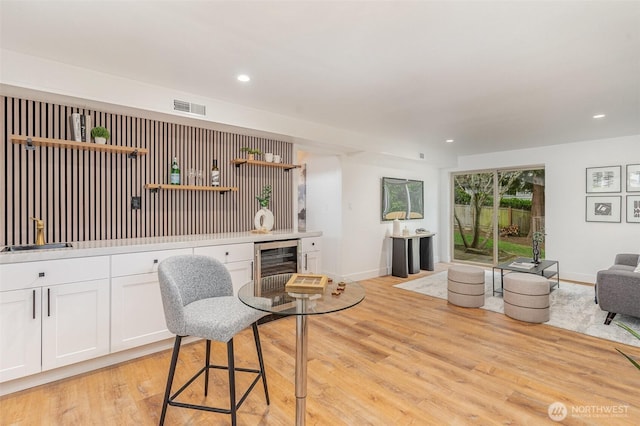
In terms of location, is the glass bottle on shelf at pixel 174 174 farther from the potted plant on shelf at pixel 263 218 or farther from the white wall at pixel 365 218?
the white wall at pixel 365 218

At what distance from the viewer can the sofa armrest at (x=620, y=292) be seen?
10.7ft

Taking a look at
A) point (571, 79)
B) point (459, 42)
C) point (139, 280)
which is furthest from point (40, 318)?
point (571, 79)

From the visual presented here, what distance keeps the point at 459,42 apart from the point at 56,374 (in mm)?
3931

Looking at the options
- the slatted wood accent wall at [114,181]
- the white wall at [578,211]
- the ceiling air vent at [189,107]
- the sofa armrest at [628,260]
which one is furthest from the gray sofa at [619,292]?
the ceiling air vent at [189,107]

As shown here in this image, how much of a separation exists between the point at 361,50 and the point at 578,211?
218 inches

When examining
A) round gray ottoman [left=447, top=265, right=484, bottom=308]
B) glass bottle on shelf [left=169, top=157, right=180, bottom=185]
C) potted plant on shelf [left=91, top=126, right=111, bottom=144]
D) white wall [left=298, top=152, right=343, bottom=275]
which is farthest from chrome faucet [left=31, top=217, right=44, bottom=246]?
round gray ottoman [left=447, top=265, right=484, bottom=308]

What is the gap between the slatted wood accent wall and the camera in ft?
8.91

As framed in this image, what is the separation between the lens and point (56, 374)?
96.9 inches

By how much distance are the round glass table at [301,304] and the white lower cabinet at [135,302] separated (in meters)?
1.32

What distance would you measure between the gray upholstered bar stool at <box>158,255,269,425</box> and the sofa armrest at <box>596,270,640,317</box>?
3.68 m

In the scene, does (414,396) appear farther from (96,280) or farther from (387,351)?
(96,280)

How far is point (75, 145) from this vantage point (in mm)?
2842

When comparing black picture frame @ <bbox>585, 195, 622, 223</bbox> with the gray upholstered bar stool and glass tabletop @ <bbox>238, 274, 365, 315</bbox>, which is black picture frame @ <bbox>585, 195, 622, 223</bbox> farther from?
the gray upholstered bar stool

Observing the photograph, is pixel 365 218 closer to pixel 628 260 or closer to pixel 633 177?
pixel 628 260
